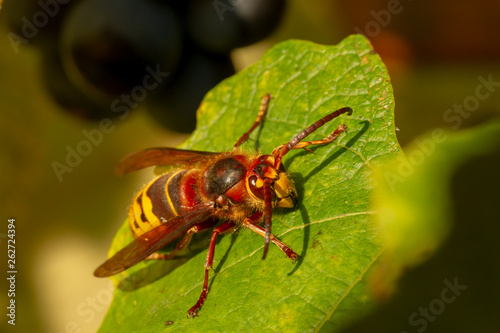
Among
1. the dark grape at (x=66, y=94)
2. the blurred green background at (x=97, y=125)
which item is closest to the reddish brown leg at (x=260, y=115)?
the blurred green background at (x=97, y=125)

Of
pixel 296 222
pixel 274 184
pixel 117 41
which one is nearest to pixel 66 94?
pixel 117 41

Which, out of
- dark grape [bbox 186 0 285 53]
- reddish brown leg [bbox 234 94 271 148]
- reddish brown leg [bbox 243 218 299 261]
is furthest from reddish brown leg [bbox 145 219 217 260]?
dark grape [bbox 186 0 285 53]

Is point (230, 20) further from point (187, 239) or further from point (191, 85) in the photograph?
point (187, 239)

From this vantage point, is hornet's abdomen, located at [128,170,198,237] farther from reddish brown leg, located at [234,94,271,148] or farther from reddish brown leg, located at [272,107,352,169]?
reddish brown leg, located at [272,107,352,169]

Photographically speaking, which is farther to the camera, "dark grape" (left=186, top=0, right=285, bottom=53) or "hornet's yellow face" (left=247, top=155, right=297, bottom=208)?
"dark grape" (left=186, top=0, right=285, bottom=53)

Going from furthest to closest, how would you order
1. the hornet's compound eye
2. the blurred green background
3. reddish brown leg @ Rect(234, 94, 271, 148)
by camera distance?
the blurred green background → reddish brown leg @ Rect(234, 94, 271, 148) → the hornet's compound eye

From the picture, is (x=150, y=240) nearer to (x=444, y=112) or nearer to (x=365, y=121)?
(x=365, y=121)
